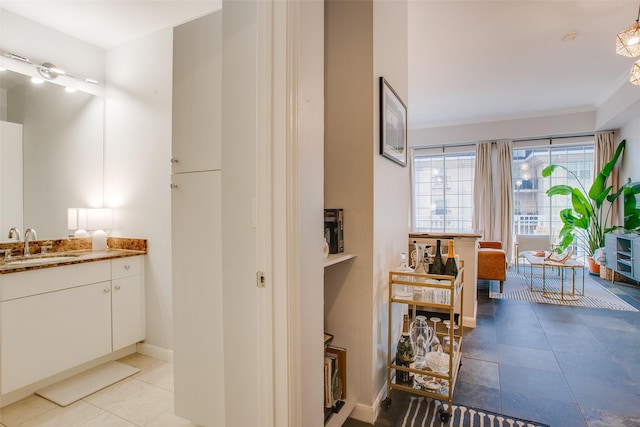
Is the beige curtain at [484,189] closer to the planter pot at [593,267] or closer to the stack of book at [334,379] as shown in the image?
the planter pot at [593,267]

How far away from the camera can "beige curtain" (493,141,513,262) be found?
6691mm

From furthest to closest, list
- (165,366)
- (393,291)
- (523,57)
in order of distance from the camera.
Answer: (523,57) → (165,366) → (393,291)

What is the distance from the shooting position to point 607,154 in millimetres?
5836

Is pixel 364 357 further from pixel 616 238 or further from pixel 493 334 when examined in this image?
pixel 616 238

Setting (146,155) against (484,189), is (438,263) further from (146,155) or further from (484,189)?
(484,189)

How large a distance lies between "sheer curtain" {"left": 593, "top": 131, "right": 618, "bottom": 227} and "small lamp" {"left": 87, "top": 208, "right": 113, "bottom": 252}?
25.3ft

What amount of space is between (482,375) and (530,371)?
0.38 metres

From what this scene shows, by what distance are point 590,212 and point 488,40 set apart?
13.6 feet

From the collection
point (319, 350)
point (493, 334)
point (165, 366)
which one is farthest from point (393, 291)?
point (165, 366)

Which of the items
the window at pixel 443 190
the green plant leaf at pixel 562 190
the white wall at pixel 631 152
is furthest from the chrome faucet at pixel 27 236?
the white wall at pixel 631 152

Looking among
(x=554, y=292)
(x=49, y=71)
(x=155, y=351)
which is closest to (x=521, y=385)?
(x=155, y=351)

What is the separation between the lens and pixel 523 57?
394cm

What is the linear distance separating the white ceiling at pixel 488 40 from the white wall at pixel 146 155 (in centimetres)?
22

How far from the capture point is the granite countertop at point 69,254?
6.93 feet
